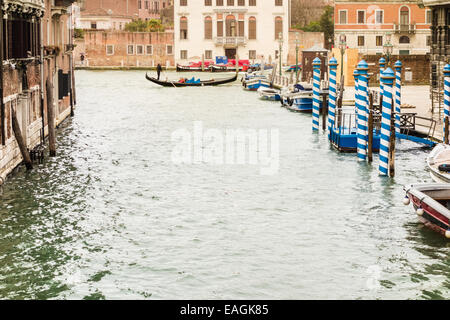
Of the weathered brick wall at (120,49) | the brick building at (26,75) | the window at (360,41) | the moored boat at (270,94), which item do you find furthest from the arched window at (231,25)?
the brick building at (26,75)

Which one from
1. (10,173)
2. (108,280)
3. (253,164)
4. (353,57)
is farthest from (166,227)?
(353,57)

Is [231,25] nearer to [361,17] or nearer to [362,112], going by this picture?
[361,17]

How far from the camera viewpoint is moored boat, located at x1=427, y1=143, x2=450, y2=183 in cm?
1348

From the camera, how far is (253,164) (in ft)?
59.5

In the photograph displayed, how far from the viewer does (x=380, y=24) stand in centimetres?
5131

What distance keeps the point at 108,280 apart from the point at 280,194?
544cm

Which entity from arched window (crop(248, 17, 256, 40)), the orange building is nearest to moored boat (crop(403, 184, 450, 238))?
the orange building

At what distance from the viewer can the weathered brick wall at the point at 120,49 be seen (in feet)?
222

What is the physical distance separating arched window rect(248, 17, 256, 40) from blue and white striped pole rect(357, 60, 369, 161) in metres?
48.4

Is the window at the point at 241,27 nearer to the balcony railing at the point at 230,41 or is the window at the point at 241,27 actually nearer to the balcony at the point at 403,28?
the balcony railing at the point at 230,41

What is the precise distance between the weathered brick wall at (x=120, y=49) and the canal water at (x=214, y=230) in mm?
47357

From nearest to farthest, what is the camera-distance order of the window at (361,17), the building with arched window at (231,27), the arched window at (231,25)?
1. the window at (361,17)
2. the building with arched window at (231,27)
3. the arched window at (231,25)

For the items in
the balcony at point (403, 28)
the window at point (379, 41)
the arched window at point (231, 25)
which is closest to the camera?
the balcony at point (403, 28)
